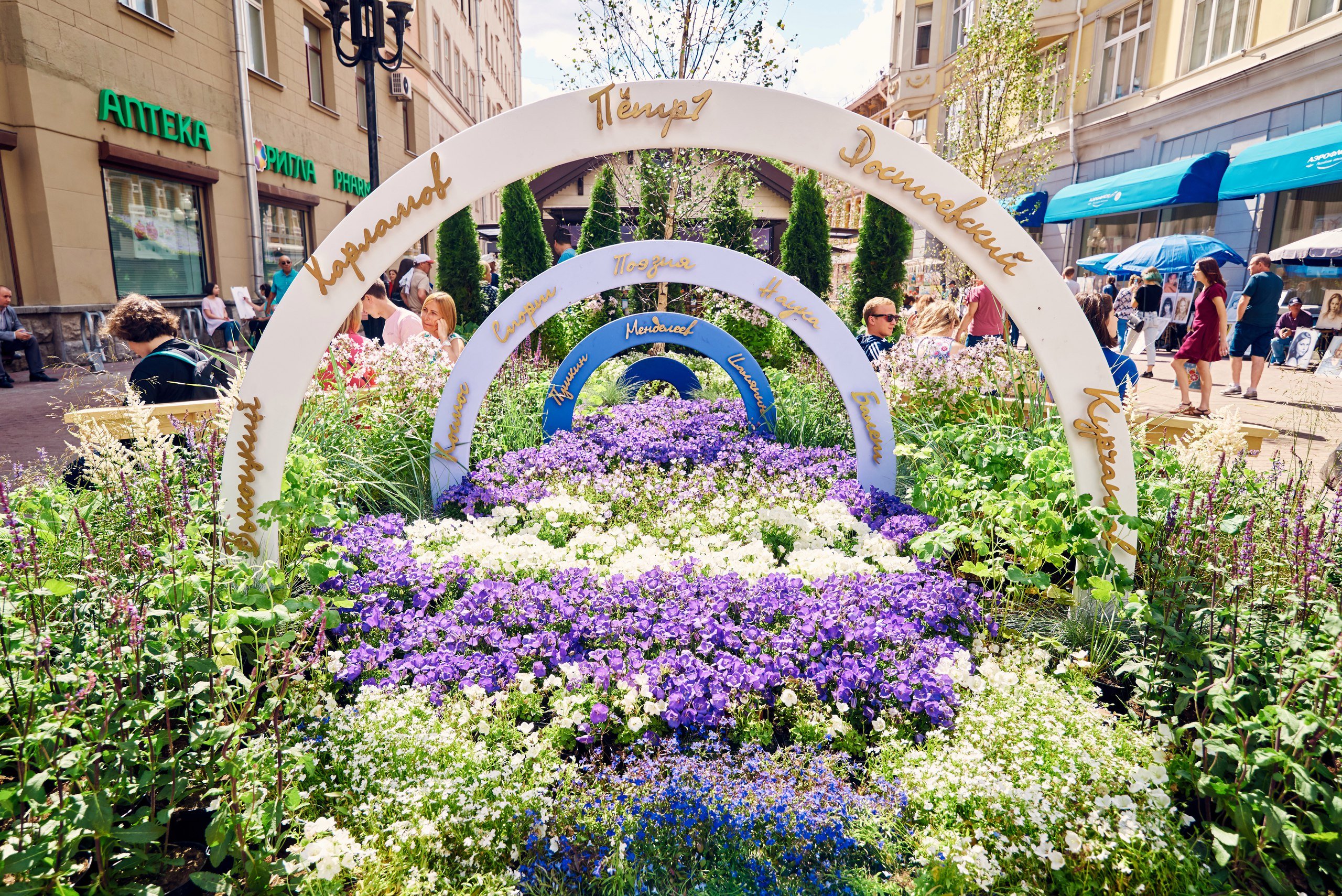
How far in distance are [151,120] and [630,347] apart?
1064 centimetres

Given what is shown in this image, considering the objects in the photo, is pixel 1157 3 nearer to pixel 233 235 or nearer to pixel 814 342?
pixel 814 342

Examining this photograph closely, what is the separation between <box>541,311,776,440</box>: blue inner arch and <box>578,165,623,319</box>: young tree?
21.2ft

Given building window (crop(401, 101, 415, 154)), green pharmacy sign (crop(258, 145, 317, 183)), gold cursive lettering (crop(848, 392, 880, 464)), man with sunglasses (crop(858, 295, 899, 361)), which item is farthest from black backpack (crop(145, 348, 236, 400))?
building window (crop(401, 101, 415, 154))

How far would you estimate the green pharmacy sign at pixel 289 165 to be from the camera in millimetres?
14664

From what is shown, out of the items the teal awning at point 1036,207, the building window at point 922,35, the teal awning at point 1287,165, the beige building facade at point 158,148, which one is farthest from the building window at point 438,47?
the teal awning at point 1287,165

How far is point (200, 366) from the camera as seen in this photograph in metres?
4.31

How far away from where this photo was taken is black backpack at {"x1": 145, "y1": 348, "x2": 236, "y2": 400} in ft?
14.0

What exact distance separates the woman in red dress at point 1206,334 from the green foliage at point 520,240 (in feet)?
29.8

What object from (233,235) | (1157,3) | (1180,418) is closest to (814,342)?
(1180,418)

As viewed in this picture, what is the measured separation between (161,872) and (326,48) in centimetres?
2037

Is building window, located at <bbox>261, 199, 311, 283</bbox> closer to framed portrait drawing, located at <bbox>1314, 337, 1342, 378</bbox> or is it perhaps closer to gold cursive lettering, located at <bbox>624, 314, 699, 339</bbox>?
gold cursive lettering, located at <bbox>624, 314, 699, 339</bbox>

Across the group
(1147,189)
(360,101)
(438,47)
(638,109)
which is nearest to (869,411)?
(638,109)

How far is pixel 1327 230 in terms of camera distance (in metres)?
12.6

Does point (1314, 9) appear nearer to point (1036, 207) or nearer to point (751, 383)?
point (1036, 207)
